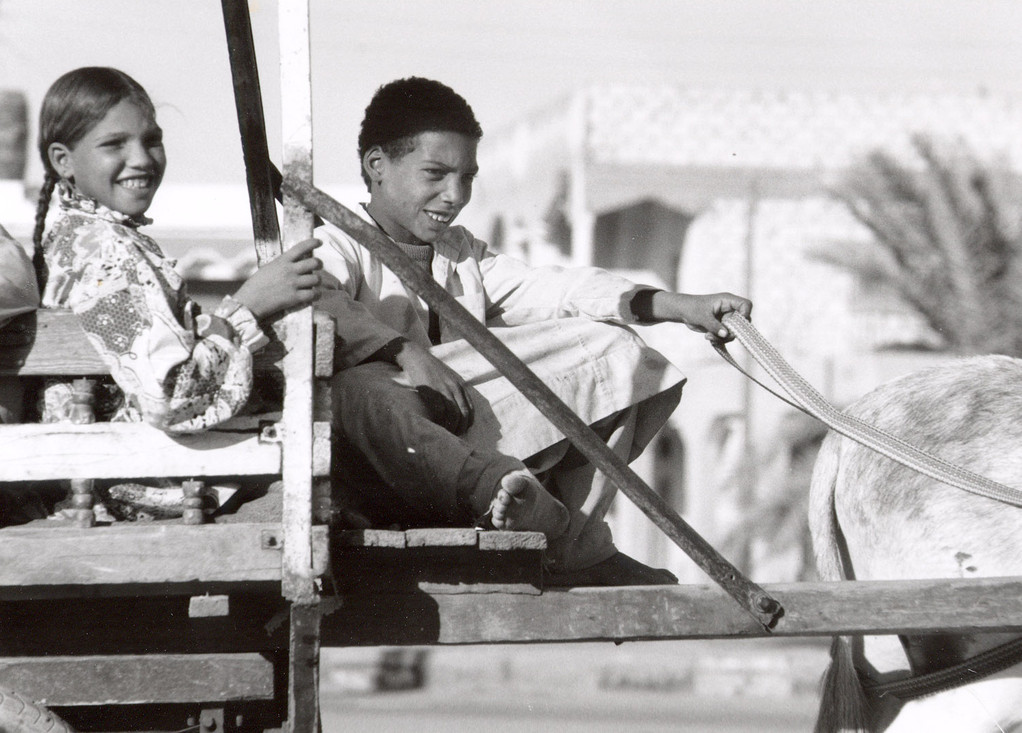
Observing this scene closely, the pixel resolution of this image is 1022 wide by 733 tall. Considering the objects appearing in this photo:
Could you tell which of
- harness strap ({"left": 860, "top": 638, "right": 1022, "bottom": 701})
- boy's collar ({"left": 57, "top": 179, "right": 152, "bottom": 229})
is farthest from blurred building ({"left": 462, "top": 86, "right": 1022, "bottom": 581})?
boy's collar ({"left": 57, "top": 179, "right": 152, "bottom": 229})

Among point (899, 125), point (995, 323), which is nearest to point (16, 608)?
point (995, 323)

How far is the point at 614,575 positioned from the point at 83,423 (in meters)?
1.26

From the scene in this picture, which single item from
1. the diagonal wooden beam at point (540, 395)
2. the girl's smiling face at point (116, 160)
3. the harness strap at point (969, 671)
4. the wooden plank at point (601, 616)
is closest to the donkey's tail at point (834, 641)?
the harness strap at point (969, 671)

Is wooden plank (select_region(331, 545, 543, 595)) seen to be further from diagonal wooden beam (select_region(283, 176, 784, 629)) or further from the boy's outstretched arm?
the boy's outstretched arm

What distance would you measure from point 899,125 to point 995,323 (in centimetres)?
601

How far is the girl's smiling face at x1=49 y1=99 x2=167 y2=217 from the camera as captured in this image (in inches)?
105

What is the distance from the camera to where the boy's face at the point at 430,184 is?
3.09 meters

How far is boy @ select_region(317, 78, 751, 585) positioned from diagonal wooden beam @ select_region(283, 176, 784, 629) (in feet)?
0.44

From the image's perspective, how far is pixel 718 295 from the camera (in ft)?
9.94

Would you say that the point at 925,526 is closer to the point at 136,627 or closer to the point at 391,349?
the point at 391,349

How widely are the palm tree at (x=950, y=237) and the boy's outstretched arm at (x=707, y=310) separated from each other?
9.89 m

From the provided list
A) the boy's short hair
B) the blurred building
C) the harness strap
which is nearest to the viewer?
the boy's short hair

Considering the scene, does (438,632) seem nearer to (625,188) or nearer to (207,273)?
(207,273)

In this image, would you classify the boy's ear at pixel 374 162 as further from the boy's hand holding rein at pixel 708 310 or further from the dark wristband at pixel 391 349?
the boy's hand holding rein at pixel 708 310
